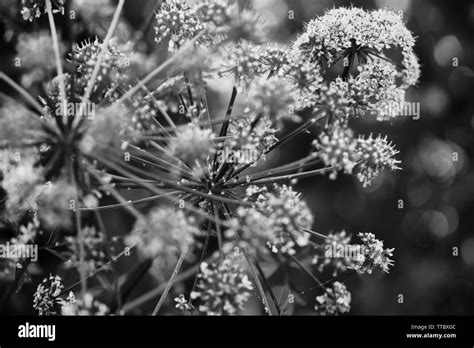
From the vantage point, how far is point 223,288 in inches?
92.9

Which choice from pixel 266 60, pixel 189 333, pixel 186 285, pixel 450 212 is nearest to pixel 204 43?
pixel 266 60

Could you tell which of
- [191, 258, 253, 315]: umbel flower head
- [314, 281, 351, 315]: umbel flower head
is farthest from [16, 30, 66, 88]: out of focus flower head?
[314, 281, 351, 315]: umbel flower head

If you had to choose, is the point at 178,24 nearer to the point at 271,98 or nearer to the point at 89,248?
the point at 271,98

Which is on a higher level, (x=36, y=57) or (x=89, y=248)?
(x=36, y=57)

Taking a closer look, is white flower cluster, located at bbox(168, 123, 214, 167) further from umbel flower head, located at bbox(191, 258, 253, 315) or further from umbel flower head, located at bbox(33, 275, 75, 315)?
umbel flower head, located at bbox(33, 275, 75, 315)

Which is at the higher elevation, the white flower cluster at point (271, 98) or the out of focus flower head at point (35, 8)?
the out of focus flower head at point (35, 8)

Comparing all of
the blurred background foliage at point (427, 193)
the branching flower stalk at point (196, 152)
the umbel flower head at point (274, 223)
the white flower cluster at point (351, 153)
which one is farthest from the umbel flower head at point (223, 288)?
the blurred background foliage at point (427, 193)

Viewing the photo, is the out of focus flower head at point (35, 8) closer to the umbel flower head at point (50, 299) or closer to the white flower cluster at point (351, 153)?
the umbel flower head at point (50, 299)

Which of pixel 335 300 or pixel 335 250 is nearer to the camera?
pixel 335 250

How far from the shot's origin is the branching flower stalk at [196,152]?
2350 mm

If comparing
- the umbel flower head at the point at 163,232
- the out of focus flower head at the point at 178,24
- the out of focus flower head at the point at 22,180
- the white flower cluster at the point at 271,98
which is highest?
the out of focus flower head at the point at 178,24

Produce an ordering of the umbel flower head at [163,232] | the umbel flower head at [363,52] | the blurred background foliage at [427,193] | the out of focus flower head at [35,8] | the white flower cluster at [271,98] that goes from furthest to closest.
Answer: the blurred background foliage at [427,193]
the umbel flower head at [363,52]
the out of focus flower head at [35,8]
the white flower cluster at [271,98]
the umbel flower head at [163,232]

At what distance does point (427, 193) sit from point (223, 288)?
2.41 meters

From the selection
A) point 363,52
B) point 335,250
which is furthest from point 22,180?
point 363,52
